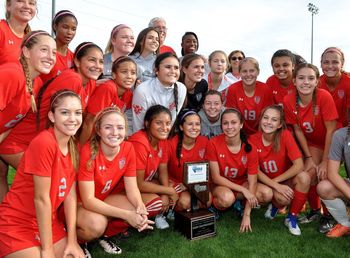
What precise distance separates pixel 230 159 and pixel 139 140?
1247mm

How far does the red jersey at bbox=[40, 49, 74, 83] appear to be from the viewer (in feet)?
12.8

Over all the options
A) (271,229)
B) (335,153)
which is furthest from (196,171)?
(335,153)

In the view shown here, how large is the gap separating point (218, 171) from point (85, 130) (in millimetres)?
1761

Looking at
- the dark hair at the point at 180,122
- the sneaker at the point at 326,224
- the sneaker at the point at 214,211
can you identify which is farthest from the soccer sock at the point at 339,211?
the dark hair at the point at 180,122

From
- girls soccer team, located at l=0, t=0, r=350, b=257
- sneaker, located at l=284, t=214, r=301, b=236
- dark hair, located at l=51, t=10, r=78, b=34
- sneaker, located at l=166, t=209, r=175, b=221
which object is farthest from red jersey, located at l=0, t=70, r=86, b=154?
sneaker, located at l=284, t=214, r=301, b=236

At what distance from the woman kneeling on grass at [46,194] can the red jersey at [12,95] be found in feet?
1.02

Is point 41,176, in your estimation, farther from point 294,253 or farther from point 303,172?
point 303,172

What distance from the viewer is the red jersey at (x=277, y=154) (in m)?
4.50

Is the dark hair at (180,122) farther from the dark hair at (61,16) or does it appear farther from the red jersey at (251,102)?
the dark hair at (61,16)

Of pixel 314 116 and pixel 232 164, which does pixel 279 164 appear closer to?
pixel 232 164

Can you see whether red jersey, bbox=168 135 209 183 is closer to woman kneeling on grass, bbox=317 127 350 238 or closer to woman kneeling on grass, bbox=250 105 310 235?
woman kneeling on grass, bbox=250 105 310 235

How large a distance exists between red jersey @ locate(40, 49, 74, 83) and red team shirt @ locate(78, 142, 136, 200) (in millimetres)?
1058

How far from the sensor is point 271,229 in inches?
165

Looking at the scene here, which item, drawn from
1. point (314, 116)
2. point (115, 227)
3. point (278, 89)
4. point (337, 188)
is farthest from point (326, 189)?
point (115, 227)
